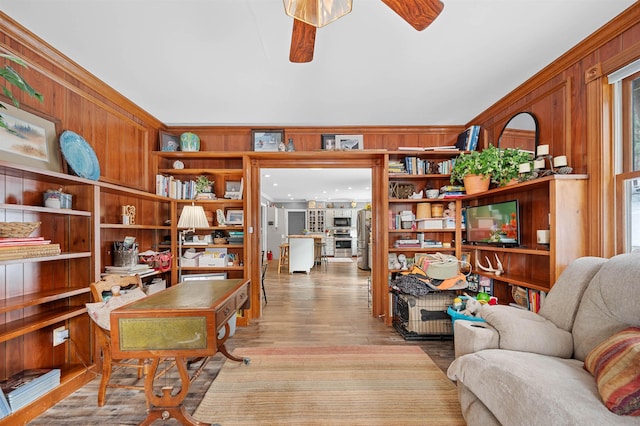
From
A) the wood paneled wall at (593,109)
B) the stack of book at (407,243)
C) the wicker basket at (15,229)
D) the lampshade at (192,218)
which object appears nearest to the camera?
the wicker basket at (15,229)

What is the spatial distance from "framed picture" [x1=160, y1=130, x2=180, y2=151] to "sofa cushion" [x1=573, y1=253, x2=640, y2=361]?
408 cm

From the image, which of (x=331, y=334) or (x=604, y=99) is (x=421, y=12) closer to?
(x=604, y=99)

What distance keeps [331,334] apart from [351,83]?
2637mm

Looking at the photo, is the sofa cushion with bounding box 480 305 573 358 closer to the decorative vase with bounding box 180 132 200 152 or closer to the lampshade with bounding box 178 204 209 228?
the lampshade with bounding box 178 204 209 228

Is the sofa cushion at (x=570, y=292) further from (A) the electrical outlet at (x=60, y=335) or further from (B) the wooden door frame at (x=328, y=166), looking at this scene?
(A) the electrical outlet at (x=60, y=335)

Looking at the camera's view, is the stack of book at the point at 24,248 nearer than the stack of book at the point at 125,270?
Yes

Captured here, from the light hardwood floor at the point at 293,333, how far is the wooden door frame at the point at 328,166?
1.24ft

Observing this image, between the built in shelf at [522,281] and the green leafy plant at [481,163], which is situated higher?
the green leafy plant at [481,163]

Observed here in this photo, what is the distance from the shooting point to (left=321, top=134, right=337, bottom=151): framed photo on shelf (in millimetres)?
3524

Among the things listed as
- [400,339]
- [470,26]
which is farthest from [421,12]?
[400,339]

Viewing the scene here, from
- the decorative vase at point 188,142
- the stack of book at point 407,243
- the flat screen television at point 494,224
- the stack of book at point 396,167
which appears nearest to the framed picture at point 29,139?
the decorative vase at point 188,142

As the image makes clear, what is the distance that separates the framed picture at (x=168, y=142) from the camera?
3366 millimetres

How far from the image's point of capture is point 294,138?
3.61m

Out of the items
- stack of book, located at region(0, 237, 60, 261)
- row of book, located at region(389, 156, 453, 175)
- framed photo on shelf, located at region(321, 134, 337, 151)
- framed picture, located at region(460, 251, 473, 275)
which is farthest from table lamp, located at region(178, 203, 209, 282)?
framed picture, located at region(460, 251, 473, 275)
